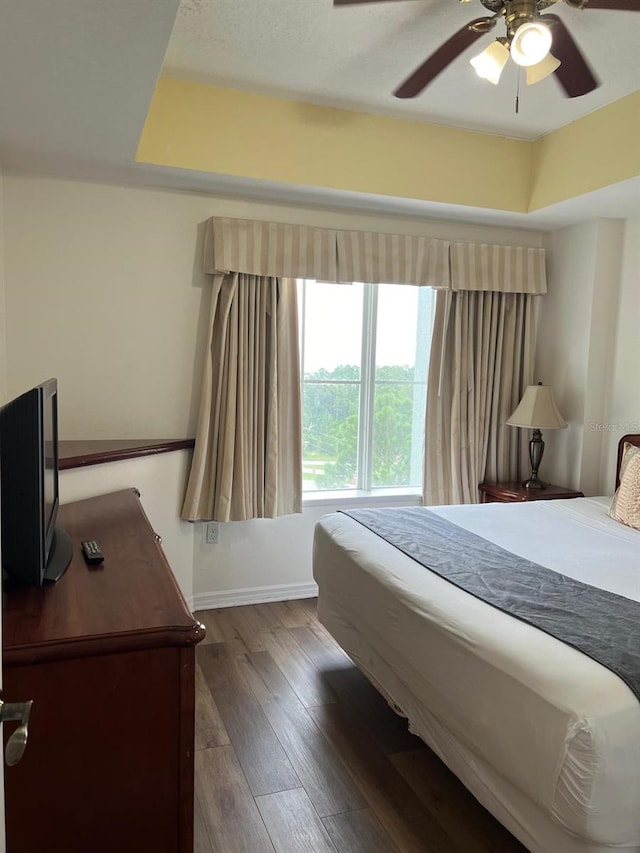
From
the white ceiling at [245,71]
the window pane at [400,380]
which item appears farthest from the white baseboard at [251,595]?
the white ceiling at [245,71]

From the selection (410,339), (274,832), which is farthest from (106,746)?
(410,339)

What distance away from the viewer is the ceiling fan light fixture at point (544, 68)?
2.02m

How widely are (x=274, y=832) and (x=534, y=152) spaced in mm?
3548

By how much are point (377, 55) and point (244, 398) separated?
176cm

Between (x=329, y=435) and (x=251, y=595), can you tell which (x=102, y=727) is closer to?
(x=251, y=595)

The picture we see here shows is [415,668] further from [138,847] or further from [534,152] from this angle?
[534,152]

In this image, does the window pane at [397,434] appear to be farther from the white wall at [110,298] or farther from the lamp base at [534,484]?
the white wall at [110,298]

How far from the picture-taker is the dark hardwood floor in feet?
6.31

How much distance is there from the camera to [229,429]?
3432 millimetres

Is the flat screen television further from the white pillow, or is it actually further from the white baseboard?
the white pillow

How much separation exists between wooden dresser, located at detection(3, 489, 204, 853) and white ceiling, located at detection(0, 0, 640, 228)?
4.81 ft

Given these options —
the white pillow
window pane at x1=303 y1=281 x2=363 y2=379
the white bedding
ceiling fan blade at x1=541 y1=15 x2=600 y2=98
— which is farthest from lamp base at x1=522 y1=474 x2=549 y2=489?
ceiling fan blade at x1=541 y1=15 x2=600 y2=98

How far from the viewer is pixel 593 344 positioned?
3846 millimetres

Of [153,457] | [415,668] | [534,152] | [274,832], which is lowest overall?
[274,832]
